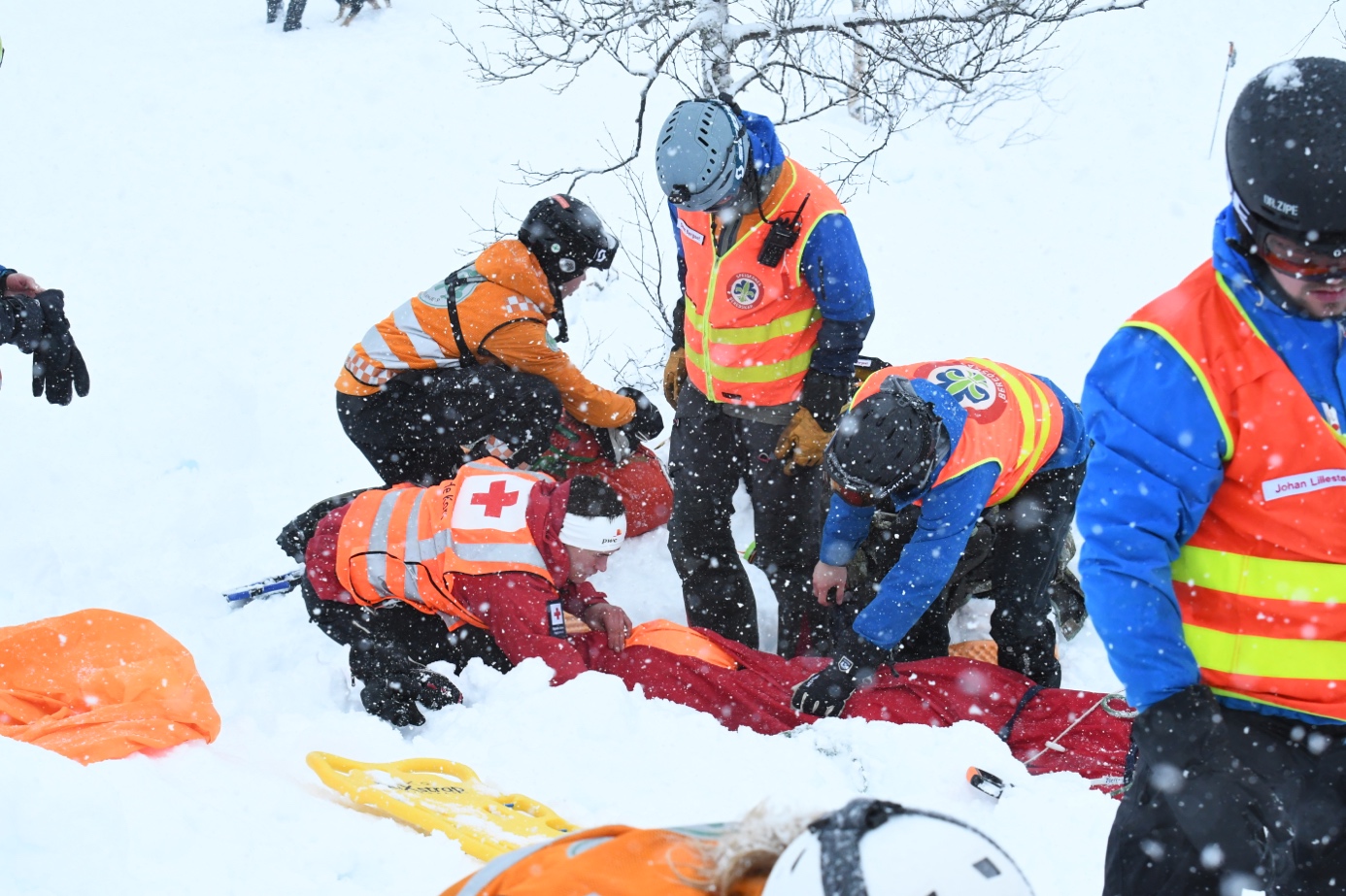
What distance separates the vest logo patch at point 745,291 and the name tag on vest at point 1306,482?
208cm

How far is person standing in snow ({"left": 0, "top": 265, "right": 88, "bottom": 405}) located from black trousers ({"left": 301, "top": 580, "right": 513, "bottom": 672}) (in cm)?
127

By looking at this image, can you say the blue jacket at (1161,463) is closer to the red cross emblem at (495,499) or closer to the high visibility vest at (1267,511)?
the high visibility vest at (1267,511)

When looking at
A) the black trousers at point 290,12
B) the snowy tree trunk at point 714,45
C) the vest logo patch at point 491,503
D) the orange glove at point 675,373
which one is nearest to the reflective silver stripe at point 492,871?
the vest logo patch at point 491,503

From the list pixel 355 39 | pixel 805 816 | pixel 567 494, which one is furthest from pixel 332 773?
pixel 355 39

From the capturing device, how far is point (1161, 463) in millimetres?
1462

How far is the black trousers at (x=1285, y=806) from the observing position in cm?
149

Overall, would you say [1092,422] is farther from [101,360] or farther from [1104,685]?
[101,360]

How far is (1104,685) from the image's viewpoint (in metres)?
3.92

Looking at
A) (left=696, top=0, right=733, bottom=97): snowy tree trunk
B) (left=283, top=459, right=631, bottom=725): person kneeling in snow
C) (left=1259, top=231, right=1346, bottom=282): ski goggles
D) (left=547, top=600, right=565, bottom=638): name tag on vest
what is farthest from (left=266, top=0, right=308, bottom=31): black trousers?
(left=1259, top=231, right=1346, bottom=282): ski goggles

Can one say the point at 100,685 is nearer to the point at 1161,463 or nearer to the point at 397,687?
the point at 397,687

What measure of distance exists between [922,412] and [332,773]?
5.68ft

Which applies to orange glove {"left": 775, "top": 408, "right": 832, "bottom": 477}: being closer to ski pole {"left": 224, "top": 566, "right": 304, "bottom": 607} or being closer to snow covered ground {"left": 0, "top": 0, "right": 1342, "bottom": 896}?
snow covered ground {"left": 0, "top": 0, "right": 1342, "bottom": 896}

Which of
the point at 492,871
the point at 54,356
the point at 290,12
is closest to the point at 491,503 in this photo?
the point at 54,356

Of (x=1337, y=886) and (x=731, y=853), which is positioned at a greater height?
(x=731, y=853)
